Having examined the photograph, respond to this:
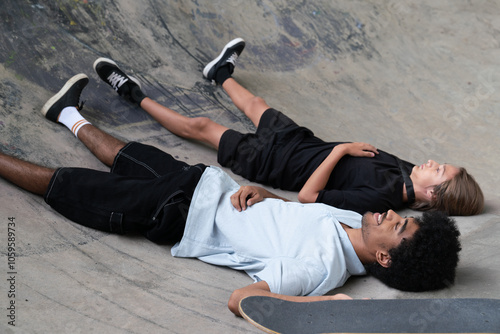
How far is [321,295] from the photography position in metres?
1.99

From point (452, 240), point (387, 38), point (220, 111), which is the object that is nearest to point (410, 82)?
point (387, 38)

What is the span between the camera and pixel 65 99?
3014 millimetres

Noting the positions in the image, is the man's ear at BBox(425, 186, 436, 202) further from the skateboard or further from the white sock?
the white sock

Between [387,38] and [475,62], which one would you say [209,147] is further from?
[475,62]

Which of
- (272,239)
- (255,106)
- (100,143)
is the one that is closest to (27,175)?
(100,143)

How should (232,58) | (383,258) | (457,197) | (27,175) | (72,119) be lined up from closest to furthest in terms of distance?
(383,258) < (27,175) < (457,197) < (72,119) < (232,58)

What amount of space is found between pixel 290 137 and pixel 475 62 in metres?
2.53

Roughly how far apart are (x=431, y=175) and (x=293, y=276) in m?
1.09

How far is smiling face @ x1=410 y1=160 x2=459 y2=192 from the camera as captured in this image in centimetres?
259

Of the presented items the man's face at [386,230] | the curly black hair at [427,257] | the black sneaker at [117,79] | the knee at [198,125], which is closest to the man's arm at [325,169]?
the man's face at [386,230]

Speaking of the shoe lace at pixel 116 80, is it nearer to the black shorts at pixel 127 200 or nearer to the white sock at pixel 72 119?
→ the white sock at pixel 72 119

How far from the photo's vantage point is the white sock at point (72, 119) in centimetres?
291

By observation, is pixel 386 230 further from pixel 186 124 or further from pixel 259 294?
pixel 186 124

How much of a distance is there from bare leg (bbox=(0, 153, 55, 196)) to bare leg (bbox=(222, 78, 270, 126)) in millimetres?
1375
